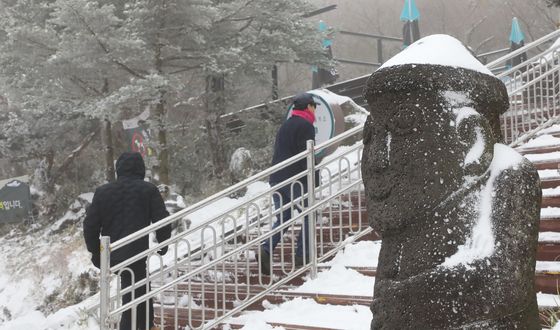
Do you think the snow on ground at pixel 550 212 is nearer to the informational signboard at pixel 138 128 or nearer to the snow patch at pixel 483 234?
the snow patch at pixel 483 234

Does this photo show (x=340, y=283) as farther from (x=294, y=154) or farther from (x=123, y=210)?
(x=123, y=210)

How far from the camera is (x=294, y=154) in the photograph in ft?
19.9

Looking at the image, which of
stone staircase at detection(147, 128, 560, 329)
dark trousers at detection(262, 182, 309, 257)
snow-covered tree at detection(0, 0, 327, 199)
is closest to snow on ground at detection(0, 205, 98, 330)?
snow-covered tree at detection(0, 0, 327, 199)

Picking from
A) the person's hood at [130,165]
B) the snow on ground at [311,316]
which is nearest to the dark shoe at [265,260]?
the snow on ground at [311,316]

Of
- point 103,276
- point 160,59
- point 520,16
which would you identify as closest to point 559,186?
point 103,276

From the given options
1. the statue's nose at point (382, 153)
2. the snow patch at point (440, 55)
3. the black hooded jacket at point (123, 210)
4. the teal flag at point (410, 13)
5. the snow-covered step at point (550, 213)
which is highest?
the teal flag at point (410, 13)

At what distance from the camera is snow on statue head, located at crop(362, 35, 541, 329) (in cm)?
214

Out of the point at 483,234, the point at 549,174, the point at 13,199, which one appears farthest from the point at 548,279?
the point at 13,199

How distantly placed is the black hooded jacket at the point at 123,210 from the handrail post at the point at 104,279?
431 millimetres

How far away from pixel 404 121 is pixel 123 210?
310 cm

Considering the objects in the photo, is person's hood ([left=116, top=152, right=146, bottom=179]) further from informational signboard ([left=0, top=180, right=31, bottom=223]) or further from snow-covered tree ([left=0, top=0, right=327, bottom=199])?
informational signboard ([left=0, top=180, right=31, bottom=223])

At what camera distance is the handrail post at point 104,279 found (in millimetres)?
→ 4223

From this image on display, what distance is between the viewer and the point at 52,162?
1414 centimetres

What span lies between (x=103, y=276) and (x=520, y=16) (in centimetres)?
2067
